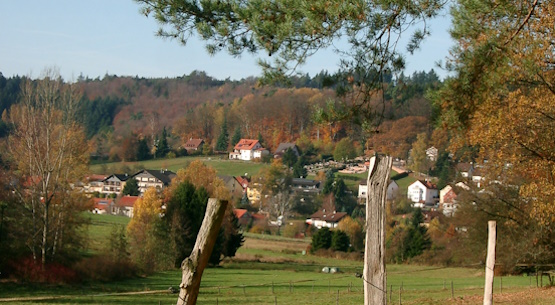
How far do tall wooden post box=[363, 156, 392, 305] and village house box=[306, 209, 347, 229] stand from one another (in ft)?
235

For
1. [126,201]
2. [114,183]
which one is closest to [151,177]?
[114,183]

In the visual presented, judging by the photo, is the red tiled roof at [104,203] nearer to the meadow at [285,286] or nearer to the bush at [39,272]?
the meadow at [285,286]

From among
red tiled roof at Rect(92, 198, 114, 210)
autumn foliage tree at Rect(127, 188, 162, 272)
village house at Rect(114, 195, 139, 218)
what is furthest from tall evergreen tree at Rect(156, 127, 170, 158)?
autumn foliage tree at Rect(127, 188, 162, 272)

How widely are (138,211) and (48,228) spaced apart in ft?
54.8

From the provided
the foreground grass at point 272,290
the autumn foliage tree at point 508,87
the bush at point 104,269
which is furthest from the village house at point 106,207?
the autumn foliage tree at point 508,87

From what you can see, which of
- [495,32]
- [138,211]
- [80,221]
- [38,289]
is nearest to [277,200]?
[138,211]

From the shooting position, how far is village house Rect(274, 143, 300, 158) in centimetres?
11479

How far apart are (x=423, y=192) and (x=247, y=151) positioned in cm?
3877

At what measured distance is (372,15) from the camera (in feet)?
30.9

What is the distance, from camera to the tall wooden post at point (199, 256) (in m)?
5.62

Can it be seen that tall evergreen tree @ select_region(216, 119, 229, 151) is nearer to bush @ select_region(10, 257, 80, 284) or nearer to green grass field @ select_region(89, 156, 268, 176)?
green grass field @ select_region(89, 156, 268, 176)

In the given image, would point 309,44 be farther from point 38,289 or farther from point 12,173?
point 12,173

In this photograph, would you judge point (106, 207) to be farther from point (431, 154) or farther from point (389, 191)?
point (431, 154)

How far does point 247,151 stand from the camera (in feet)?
395
